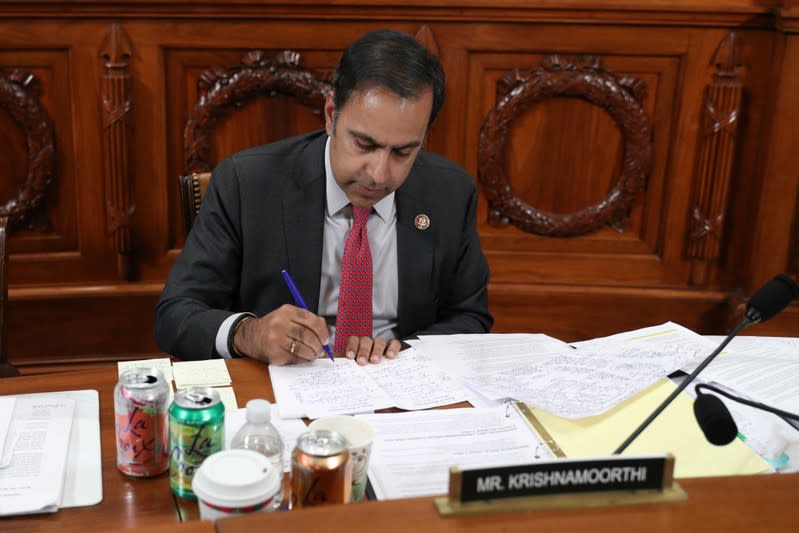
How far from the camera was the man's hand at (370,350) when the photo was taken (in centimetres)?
140

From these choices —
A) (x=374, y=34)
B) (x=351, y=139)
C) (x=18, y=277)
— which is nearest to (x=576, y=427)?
(x=351, y=139)

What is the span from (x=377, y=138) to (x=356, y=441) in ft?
2.36

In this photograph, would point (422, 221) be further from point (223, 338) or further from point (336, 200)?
point (223, 338)

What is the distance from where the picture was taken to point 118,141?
8.35 feet

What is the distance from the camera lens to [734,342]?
1.56 meters

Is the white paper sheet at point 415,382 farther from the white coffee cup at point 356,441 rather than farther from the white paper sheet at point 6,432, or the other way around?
the white paper sheet at point 6,432

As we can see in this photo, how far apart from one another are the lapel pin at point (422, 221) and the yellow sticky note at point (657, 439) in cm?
64

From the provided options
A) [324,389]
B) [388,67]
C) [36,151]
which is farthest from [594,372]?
[36,151]

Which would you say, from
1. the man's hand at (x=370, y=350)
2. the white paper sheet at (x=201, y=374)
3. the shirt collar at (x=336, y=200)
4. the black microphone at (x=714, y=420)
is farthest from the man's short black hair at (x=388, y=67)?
the black microphone at (x=714, y=420)

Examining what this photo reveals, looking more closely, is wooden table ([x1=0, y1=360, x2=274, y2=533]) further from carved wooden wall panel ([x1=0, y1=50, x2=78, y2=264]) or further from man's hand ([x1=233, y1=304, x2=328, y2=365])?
carved wooden wall panel ([x1=0, y1=50, x2=78, y2=264])

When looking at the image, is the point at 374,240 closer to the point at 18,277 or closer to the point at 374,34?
the point at 374,34

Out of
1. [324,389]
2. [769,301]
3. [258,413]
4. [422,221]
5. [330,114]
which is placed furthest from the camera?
[422,221]

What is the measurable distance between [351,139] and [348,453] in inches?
32.0

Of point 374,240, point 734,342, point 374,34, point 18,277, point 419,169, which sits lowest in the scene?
point 18,277
